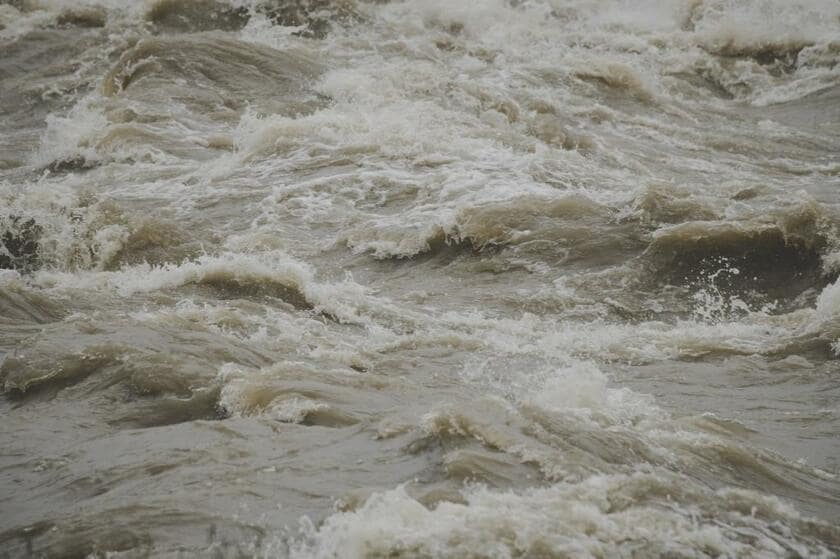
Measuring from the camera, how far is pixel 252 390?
4.84 metres

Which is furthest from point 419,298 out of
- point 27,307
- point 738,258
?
point 27,307

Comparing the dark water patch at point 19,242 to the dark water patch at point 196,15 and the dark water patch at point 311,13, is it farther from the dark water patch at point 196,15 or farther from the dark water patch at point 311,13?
the dark water patch at point 196,15

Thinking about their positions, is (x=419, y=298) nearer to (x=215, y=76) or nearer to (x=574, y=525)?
(x=574, y=525)

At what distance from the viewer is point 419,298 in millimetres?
7055

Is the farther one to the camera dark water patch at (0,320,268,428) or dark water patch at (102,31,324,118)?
dark water patch at (102,31,324,118)

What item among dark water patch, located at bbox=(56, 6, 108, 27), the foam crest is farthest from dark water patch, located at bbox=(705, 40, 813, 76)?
the foam crest

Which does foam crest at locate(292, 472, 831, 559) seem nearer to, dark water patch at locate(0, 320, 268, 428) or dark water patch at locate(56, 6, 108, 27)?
dark water patch at locate(0, 320, 268, 428)

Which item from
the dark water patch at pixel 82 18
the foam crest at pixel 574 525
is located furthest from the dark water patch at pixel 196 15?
the foam crest at pixel 574 525

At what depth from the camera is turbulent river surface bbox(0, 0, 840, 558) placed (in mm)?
3697

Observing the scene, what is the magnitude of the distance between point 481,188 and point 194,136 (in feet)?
12.8

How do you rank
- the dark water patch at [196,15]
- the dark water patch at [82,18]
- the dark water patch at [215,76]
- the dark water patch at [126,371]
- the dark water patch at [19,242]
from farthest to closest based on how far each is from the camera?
the dark water patch at [82,18]
the dark water patch at [196,15]
the dark water patch at [215,76]
the dark water patch at [19,242]
the dark water patch at [126,371]

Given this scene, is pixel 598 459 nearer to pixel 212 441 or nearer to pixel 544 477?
pixel 544 477

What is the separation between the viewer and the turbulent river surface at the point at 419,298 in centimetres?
370

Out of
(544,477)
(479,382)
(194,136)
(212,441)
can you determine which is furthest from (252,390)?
(194,136)
